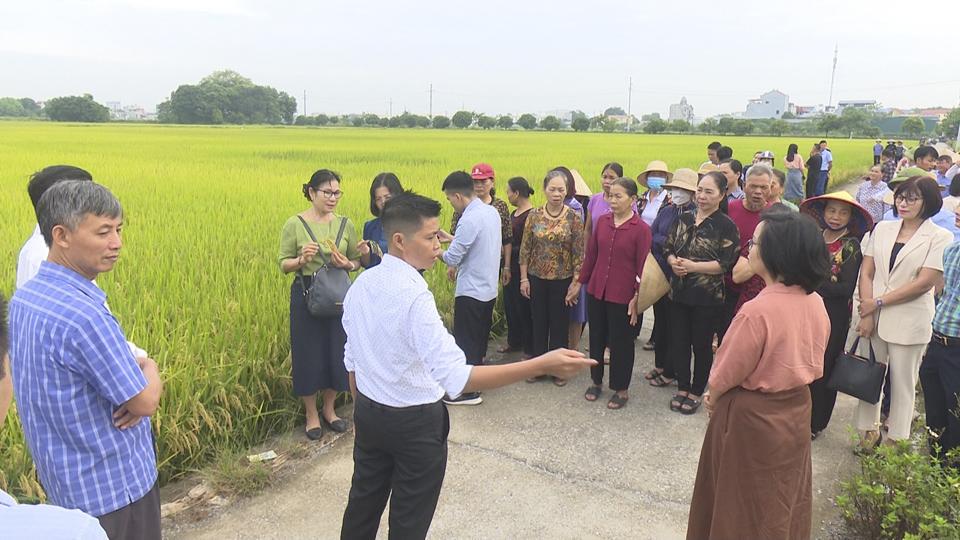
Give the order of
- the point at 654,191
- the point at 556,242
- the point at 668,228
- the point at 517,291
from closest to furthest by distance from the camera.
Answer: the point at 556,242 < the point at 668,228 < the point at 517,291 < the point at 654,191

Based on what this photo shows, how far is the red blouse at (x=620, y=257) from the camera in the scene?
401cm

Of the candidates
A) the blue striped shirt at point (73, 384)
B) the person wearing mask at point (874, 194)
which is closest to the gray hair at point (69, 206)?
the blue striped shirt at point (73, 384)

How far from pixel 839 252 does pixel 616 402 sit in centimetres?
166

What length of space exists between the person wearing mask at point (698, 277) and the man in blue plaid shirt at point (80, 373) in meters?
3.13

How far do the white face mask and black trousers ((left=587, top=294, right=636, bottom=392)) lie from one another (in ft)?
3.15

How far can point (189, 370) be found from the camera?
336cm

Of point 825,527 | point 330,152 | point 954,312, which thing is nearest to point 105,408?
point 825,527

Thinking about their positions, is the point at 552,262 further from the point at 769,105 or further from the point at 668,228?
the point at 769,105

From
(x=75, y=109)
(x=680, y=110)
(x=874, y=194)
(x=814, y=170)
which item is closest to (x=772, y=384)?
(x=874, y=194)

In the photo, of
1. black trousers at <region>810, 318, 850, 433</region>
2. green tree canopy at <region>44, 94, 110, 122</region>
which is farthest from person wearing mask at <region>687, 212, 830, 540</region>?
green tree canopy at <region>44, 94, 110, 122</region>

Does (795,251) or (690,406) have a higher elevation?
(795,251)

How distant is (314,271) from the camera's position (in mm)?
3561

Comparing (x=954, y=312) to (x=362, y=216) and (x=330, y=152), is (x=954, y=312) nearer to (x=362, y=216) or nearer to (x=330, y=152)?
(x=362, y=216)

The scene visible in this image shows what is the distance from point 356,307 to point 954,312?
2.87m
